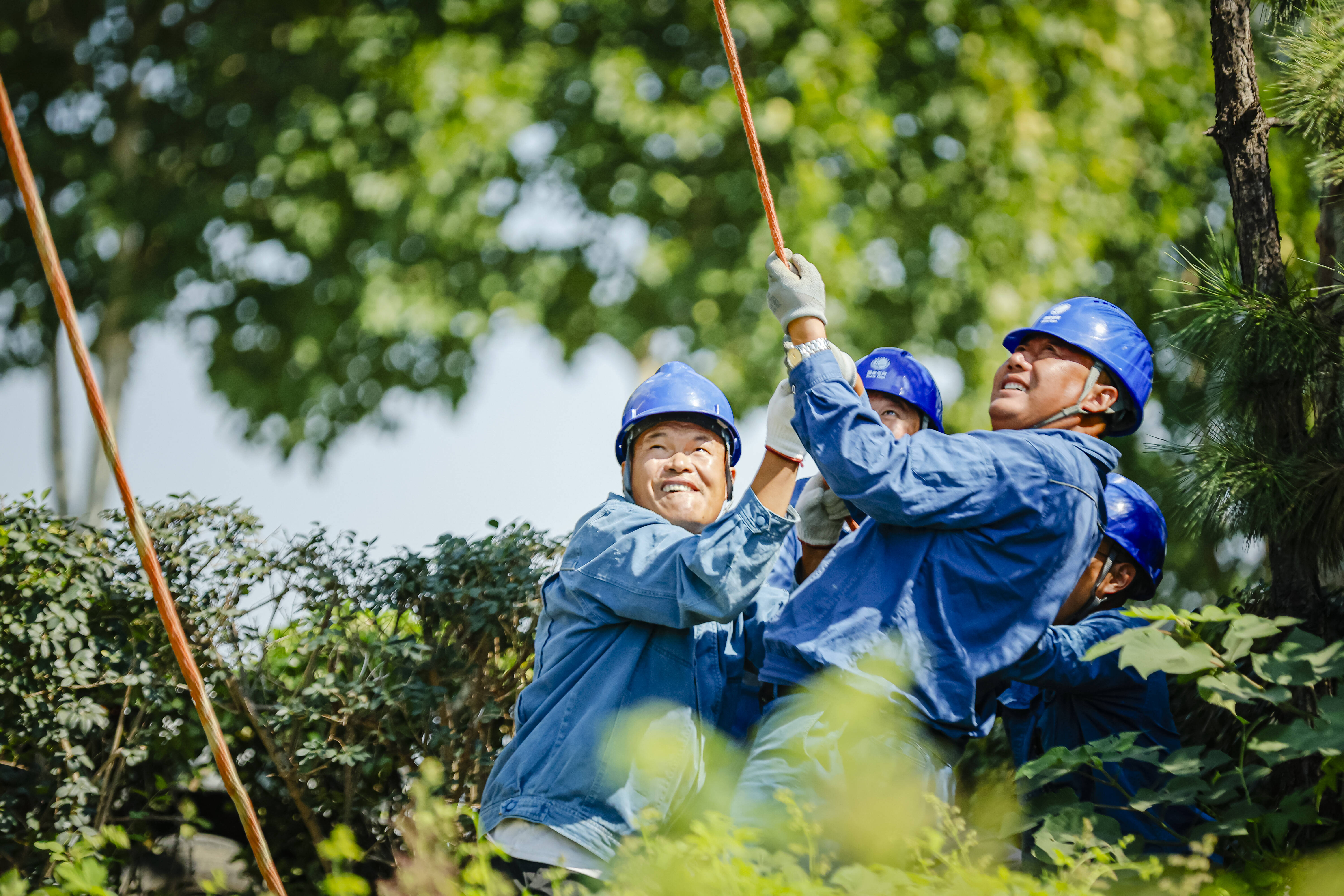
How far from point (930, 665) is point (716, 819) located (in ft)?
2.41

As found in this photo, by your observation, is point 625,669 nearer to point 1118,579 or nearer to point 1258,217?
point 1118,579

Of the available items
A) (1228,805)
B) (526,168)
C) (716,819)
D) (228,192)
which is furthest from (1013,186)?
(716,819)

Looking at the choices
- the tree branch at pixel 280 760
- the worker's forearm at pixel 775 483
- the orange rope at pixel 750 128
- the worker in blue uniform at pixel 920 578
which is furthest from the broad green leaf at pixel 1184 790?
the tree branch at pixel 280 760

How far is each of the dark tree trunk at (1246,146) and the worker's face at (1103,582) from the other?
0.90 m

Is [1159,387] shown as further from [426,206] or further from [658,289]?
[426,206]

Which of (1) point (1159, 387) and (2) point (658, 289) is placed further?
(1) point (1159, 387)

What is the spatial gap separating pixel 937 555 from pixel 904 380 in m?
1.48

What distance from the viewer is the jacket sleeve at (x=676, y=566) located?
9.19 ft

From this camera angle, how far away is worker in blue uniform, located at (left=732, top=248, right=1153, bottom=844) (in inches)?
108

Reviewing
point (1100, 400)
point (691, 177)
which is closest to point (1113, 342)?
point (1100, 400)

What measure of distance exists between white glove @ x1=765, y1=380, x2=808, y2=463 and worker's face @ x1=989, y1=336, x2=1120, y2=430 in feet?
1.90

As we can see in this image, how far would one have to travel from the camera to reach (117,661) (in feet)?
13.9

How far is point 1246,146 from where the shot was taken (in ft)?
12.0

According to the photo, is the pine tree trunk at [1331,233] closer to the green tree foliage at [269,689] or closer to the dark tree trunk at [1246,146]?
the dark tree trunk at [1246,146]
